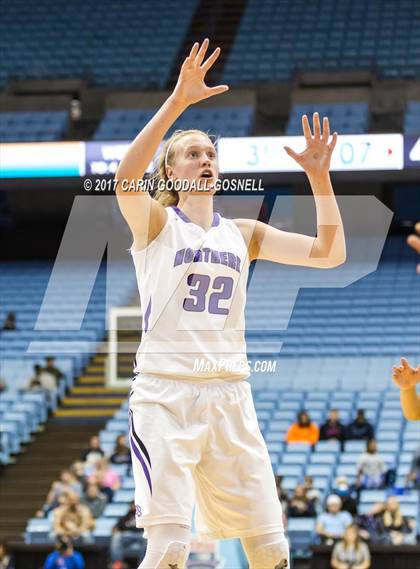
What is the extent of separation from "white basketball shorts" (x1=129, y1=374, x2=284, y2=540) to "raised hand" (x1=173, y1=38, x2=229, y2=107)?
1.05 m

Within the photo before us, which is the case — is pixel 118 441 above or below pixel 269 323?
below

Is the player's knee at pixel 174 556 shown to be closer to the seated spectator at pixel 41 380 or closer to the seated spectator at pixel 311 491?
the seated spectator at pixel 311 491

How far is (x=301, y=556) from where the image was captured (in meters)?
12.5

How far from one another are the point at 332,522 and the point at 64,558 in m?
2.94

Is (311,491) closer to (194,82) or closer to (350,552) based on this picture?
(350,552)

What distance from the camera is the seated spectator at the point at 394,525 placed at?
40.6 ft

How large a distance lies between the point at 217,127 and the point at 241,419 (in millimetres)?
16778

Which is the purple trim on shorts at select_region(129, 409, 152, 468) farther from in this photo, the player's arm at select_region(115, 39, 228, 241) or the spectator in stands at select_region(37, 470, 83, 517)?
the spectator in stands at select_region(37, 470, 83, 517)

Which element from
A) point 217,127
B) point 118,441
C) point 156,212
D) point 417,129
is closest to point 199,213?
point 156,212

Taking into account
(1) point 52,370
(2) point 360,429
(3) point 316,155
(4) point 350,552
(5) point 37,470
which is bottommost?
(4) point 350,552

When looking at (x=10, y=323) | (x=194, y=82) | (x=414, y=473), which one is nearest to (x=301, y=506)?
(x=414, y=473)

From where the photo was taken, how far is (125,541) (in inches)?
498

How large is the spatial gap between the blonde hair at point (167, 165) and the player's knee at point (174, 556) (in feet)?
4.58

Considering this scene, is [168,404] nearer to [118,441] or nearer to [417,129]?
[118,441]
